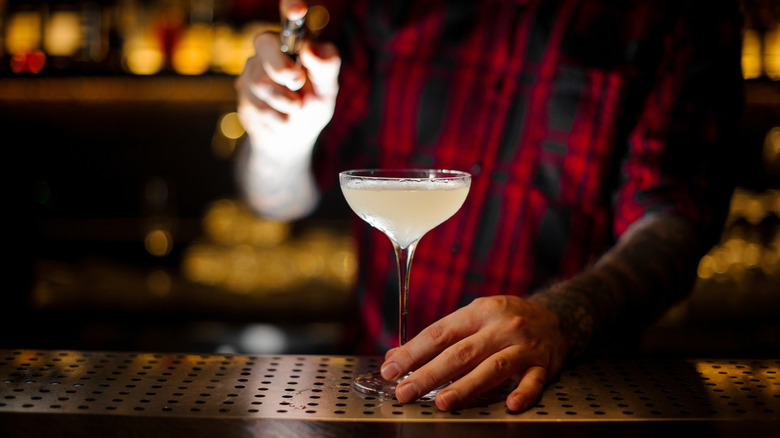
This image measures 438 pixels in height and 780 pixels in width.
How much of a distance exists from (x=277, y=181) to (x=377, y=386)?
35.5 inches

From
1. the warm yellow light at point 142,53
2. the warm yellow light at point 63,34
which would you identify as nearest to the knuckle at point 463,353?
the warm yellow light at point 142,53

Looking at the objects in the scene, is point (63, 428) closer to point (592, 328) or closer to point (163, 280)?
point (592, 328)

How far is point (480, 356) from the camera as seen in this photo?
104 cm

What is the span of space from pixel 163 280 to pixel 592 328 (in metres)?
2.11

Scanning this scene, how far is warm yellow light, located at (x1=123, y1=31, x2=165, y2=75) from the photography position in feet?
9.59

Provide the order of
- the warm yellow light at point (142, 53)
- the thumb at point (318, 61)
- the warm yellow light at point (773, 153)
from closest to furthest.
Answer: the thumb at point (318, 61) → the warm yellow light at point (142, 53) → the warm yellow light at point (773, 153)

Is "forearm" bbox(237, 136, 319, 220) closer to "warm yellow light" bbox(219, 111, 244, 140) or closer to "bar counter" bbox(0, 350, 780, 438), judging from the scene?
"bar counter" bbox(0, 350, 780, 438)

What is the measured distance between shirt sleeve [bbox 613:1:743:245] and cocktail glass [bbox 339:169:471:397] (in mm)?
642

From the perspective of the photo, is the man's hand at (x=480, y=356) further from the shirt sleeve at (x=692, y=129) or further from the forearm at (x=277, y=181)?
the forearm at (x=277, y=181)

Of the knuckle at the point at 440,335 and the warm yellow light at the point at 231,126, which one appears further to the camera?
the warm yellow light at the point at 231,126

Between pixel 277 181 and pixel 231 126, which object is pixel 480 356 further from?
pixel 231 126

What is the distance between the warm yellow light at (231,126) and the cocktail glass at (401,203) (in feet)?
6.73

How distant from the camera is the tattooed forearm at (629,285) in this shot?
1221 millimetres

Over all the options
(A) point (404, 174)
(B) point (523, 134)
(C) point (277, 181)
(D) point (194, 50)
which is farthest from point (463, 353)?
(D) point (194, 50)
